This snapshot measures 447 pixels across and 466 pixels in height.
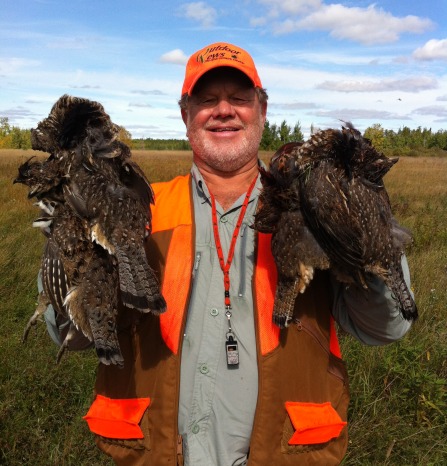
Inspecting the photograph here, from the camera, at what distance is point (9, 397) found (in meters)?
4.74

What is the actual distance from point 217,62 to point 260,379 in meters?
2.11

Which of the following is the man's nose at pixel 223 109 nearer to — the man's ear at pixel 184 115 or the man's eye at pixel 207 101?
the man's eye at pixel 207 101

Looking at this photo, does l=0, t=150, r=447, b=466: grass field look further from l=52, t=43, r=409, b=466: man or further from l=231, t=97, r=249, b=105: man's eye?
l=231, t=97, r=249, b=105: man's eye

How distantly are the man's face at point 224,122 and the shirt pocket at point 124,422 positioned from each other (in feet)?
5.31

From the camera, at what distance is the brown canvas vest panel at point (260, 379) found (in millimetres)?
2758

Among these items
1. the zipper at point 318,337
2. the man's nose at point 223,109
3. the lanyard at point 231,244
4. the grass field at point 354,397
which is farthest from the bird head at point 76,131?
the grass field at point 354,397

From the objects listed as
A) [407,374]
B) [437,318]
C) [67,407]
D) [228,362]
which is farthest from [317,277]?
[437,318]

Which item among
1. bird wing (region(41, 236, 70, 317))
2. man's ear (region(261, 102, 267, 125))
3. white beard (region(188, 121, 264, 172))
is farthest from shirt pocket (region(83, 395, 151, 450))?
man's ear (region(261, 102, 267, 125))

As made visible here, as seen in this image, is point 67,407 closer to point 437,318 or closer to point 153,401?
point 153,401

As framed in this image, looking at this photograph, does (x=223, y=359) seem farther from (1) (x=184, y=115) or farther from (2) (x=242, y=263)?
(1) (x=184, y=115)

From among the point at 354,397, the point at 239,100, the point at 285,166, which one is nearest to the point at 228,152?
the point at 239,100

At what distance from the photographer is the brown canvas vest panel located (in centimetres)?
276

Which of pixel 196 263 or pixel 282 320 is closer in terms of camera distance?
pixel 282 320

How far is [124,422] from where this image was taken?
9.25 feet
